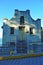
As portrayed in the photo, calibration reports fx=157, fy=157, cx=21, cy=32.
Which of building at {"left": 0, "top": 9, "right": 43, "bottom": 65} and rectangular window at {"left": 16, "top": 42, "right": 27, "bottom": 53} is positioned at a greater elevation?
building at {"left": 0, "top": 9, "right": 43, "bottom": 65}

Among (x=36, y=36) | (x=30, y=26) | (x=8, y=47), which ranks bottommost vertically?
(x=8, y=47)

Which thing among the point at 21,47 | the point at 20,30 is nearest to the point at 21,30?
the point at 20,30

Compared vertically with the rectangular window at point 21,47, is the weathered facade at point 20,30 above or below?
above

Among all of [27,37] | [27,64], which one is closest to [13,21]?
[27,37]

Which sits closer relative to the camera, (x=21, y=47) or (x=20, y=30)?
(x=21, y=47)

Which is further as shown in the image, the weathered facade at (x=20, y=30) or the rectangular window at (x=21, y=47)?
the weathered facade at (x=20, y=30)

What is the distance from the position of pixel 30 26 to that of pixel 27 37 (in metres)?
1.74

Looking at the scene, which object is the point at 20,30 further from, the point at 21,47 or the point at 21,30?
the point at 21,47

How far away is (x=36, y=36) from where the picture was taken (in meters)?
23.7

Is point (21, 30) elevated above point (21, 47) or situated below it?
above

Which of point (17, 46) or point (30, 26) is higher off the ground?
point (30, 26)

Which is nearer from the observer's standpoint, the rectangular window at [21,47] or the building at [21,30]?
the rectangular window at [21,47]

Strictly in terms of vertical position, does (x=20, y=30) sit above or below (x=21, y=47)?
above

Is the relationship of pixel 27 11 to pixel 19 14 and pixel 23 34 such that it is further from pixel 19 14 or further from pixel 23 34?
pixel 23 34
